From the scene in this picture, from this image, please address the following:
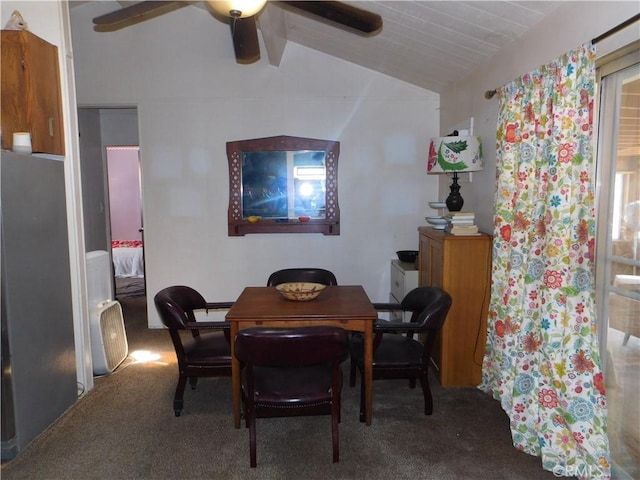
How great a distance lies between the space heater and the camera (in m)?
3.20

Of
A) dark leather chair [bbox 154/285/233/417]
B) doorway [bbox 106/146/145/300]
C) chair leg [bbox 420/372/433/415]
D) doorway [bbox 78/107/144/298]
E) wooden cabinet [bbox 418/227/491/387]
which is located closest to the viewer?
dark leather chair [bbox 154/285/233/417]

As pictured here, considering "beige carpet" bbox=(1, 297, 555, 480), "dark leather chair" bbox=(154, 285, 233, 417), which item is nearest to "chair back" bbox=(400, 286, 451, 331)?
"beige carpet" bbox=(1, 297, 555, 480)

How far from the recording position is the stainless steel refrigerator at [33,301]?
222 centimetres

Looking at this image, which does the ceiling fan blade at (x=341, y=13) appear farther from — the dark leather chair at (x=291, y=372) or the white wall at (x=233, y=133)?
the white wall at (x=233, y=133)

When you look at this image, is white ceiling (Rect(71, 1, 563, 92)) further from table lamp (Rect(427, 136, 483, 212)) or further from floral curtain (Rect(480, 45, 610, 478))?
table lamp (Rect(427, 136, 483, 212))

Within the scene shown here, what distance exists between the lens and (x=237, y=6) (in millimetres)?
2000

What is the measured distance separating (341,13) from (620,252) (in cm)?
178

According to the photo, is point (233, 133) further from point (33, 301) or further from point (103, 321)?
point (33, 301)

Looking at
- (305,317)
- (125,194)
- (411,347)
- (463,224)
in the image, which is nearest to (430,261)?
(463,224)

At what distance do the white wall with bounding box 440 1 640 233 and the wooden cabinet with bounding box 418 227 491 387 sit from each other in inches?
12.5

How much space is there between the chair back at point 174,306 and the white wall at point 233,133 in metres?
1.52

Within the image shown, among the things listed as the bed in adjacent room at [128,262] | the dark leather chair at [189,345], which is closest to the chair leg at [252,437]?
the dark leather chair at [189,345]

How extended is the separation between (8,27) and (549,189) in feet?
10.2

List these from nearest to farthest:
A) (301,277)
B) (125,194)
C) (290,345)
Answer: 1. (290,345)
2. (301,277)
3. (125,194)
